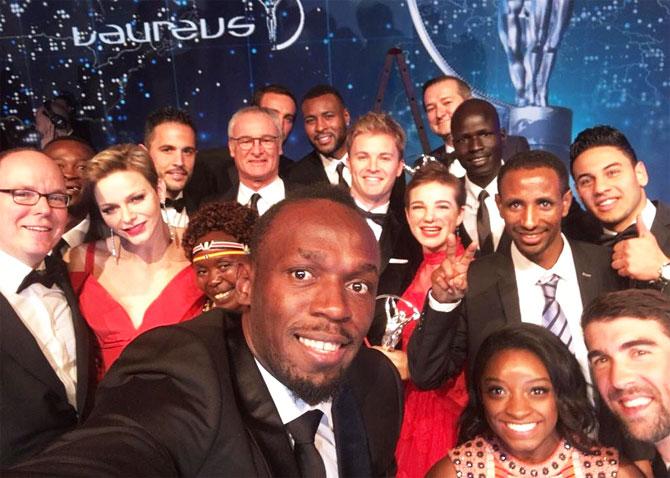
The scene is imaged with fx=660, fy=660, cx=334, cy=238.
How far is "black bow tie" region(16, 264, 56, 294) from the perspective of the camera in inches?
92.0

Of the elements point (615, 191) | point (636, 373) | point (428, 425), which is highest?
point (615, 191)

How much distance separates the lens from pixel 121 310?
2598mm

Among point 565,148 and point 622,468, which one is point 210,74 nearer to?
point 565,148

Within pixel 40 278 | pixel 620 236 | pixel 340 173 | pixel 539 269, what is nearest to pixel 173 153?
pixel 340 173

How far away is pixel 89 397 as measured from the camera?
2.44 meters

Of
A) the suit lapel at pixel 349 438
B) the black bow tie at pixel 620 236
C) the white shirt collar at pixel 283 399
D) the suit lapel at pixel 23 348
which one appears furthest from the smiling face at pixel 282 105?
the white shirt collar at pixel 283 399

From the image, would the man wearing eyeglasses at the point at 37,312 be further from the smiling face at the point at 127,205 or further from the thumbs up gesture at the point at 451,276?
the thumbs up gesture at the point at 451,276

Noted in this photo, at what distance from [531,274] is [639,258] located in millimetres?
412

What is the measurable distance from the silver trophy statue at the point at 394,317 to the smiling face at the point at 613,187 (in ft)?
3.29

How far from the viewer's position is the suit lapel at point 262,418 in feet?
4.76

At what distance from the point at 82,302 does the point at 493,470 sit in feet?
5.53

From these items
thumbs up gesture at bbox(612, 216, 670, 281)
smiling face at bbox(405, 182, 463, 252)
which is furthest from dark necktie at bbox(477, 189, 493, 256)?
thumbs up gesture at bbox(612, 216, 670, 281)

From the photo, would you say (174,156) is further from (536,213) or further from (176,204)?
(536,213)

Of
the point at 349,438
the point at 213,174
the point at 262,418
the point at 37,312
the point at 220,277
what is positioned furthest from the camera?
the point at 213,174
